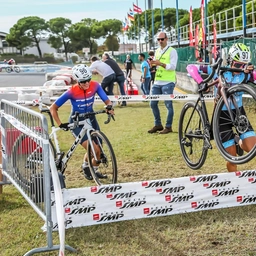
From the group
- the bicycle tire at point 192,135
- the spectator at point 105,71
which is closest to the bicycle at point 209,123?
the bicycle tire at point 192,135

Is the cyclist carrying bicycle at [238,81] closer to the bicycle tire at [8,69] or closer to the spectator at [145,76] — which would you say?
the spectator at [145,76]

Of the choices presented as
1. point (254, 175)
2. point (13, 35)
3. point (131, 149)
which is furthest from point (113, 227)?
point (13, 35)

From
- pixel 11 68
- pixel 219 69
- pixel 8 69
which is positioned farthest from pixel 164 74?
pixel 8 69

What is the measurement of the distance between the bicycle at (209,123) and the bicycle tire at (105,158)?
1034mm

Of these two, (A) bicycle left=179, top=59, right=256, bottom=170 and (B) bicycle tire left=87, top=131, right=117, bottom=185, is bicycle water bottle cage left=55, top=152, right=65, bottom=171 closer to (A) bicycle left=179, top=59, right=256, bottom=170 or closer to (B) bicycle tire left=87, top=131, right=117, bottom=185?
(B) bicycle tire left=87, top=131, right=117, bottom=185

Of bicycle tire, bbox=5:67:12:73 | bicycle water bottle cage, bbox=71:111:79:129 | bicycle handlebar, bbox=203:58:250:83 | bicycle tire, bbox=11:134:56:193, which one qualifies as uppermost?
bicycle tire, bbox=5:67:12:73

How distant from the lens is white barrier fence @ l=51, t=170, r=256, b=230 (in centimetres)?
480

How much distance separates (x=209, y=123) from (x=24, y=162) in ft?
7.06

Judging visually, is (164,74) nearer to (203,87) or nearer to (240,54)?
(203,87)

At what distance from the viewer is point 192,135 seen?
6148mm

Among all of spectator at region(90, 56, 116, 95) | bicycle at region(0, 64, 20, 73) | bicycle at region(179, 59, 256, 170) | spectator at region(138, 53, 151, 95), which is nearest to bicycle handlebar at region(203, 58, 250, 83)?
bicycle at region(179, 59, 256, 170)

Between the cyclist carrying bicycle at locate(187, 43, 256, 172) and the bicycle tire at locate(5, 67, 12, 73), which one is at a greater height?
the bicycle tire at locate(5, 67, 12, 73)

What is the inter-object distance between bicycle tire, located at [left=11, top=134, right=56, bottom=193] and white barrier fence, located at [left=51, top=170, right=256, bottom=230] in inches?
16.6

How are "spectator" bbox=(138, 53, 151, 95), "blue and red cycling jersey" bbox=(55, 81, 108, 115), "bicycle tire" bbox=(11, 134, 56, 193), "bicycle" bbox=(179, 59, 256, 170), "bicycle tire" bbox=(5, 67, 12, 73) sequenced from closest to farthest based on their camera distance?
"bicycle tire" bbox=(11, 134, 56, 193)
"bicycle" bbox=(179, 59, 256, 170)
"blue and red cycling jersey" bbox=(55, 81, 108, 115)
"spectator" bbox=(138, 53, 151, 95)
"bicycle tire" bbox=(5, 67, 12, 73)
